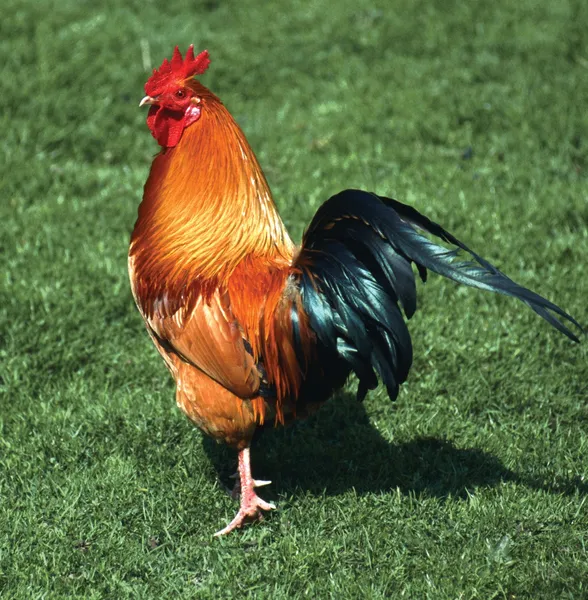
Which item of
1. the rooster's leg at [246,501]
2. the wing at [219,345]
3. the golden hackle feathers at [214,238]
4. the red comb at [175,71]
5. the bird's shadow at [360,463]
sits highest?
the red comb at [175,71]

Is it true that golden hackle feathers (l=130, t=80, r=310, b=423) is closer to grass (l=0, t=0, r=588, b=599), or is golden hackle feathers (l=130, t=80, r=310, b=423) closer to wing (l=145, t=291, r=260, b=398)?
wing (l=145, t=291, r=260, b=398)

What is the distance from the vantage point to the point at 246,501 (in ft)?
12.6

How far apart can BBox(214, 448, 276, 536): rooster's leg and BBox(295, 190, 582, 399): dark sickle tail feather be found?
71 centimetres

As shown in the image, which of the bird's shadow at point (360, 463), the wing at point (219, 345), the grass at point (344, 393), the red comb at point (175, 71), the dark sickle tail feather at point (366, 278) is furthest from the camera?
the bird's shadow at point (360, 463)

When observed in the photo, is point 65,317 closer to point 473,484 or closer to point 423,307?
point 423,307

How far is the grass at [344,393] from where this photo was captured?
12.2ft

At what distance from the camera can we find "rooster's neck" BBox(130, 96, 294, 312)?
12.3ft

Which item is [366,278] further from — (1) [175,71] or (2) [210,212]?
(1) [175,71]

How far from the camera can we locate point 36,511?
3932mm

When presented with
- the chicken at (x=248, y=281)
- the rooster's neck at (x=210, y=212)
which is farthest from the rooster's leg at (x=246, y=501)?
the rooster's neck at (x=210, y=212)

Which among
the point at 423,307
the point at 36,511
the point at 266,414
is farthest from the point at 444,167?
the point at 36,511

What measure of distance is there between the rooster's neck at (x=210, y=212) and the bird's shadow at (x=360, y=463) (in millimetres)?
1154

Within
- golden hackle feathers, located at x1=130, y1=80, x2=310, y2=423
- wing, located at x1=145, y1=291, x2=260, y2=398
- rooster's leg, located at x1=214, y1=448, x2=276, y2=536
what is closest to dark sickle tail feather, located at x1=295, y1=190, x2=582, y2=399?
golden hackle feathers, located at x1=130, y1=80, x2=310, y2=423

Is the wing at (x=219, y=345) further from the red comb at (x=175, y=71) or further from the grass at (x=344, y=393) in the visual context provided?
the red comb at (x=175, y=71)
